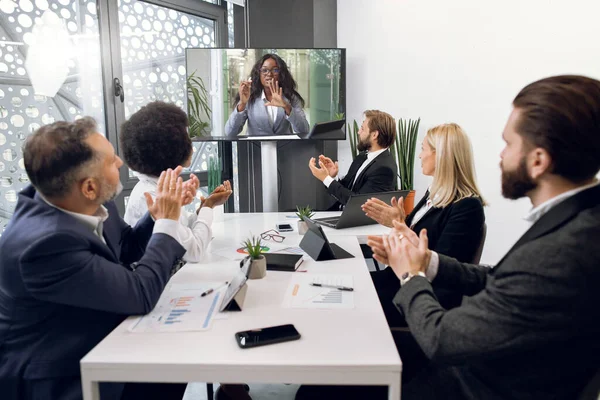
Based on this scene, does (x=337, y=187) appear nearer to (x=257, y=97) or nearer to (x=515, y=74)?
(x=257, y=97)

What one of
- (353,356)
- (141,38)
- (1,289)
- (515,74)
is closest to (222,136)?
(141,38)

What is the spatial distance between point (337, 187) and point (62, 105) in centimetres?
201

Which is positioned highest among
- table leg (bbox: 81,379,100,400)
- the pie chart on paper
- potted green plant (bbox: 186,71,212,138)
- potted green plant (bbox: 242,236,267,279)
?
potted green plant (bbox: 186,71,212,138)

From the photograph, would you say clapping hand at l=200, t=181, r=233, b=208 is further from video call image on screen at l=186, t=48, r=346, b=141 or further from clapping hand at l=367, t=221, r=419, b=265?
video call image on screen at l=186, t=48, r=346, b=141

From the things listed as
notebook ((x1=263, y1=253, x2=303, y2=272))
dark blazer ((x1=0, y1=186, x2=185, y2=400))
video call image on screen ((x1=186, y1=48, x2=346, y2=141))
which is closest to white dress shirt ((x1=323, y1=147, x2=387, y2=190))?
video call image on screen ((x1=186, y1=48, x2=346, y2=141))

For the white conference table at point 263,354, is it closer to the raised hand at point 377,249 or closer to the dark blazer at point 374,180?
the raised hand at point 377,249

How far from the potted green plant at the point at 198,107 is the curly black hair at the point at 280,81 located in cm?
27

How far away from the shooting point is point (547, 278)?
0.94 meters

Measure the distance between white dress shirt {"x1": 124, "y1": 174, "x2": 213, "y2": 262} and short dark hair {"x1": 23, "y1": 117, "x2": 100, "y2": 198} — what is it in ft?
1.82

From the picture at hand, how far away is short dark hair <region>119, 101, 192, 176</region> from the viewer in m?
1.96

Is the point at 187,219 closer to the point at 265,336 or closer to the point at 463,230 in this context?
the point at 265,336

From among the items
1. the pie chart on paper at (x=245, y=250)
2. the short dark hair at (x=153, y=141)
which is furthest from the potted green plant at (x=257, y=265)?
the short dark hair at (x=153, y=141)

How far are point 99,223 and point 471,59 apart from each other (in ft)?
11.6

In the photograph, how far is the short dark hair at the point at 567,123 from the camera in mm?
991
